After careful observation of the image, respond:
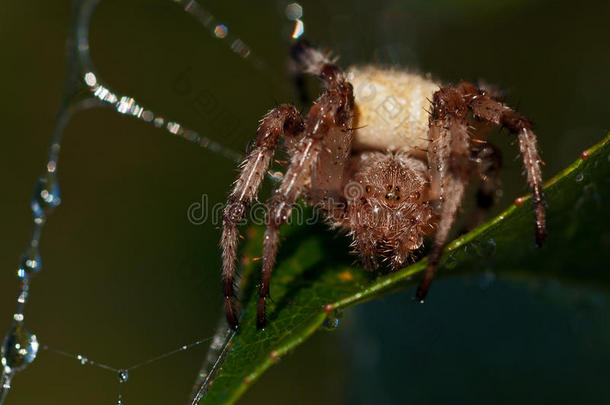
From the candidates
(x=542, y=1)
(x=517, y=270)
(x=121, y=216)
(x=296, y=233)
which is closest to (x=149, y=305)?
(x=121, y=216)

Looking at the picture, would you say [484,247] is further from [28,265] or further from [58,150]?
[58,150]

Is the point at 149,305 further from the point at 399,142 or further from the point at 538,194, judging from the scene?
the point at 538,194

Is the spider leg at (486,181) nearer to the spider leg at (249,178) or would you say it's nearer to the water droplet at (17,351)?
the spider leg at (249,178)

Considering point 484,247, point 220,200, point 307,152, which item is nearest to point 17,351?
point 307,152

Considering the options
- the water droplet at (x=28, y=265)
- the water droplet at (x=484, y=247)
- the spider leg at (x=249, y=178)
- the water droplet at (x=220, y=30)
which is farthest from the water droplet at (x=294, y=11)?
the water droplet at (x=484, y=247)

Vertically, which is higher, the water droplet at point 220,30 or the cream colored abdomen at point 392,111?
the water droplet at point 220,30

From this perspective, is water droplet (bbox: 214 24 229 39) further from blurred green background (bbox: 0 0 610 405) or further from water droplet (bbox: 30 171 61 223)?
water droplet (bbox: 30 171 61 223)
